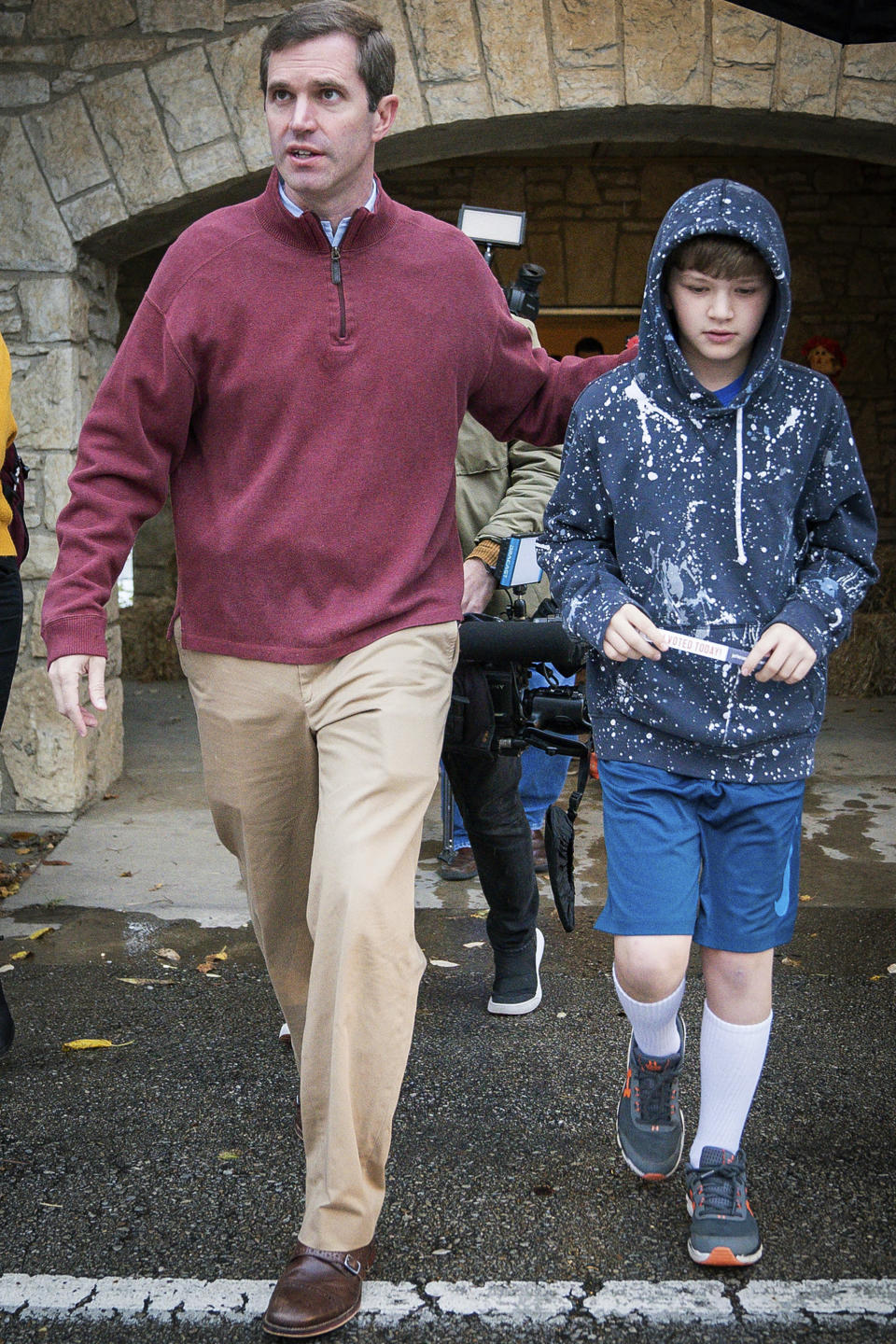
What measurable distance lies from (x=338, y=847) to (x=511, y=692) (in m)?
1.19

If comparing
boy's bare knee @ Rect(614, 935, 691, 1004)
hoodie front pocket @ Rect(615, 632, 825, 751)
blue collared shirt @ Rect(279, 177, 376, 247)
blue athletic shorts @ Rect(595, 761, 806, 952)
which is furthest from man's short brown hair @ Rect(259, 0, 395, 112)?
boy's bare knee @ Rect(614, 935, 691, 1004)

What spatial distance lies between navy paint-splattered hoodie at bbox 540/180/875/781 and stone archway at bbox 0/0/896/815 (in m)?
3.60

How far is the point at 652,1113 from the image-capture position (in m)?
2.74

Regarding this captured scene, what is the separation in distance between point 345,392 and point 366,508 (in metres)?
0.21

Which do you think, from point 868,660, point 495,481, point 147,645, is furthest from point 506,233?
point 147,645

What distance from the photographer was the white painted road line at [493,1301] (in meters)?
2.35

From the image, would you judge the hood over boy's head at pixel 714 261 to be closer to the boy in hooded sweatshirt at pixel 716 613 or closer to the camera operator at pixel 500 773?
the boy in hooded sweatshirt at pixel 716 613

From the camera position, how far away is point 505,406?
118 inches

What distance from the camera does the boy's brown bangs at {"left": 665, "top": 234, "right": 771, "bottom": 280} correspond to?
248 cm

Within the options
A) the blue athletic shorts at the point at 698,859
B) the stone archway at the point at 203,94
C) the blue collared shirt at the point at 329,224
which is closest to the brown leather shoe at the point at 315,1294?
the blue athletic shorts at the point at 698,859

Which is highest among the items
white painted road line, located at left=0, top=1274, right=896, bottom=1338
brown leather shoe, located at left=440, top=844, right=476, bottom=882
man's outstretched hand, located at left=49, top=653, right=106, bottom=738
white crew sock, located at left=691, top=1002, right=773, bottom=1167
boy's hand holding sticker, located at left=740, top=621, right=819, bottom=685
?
boy's hand holding sticker, located at left=740, top=621, right=819, bottom=685

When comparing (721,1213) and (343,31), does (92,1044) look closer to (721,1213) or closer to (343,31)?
(721,1213)

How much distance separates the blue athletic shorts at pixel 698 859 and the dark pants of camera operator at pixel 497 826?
102 cm

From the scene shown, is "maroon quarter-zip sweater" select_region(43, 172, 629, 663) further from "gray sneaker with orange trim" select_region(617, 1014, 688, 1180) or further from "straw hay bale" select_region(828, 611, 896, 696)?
"straw hay bale" select_region(828, 611, 896, 696)
